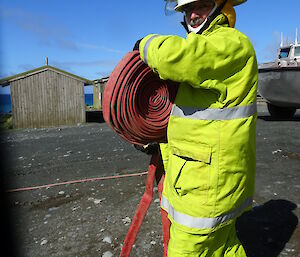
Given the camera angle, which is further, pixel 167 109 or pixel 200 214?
pixel 167 109

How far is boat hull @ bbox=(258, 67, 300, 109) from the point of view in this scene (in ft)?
32.9

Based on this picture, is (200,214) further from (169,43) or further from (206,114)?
(169,43)

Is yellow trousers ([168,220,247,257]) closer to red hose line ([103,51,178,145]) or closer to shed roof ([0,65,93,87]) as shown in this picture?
red hose line ([103,51,178,145])

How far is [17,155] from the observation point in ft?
24.2

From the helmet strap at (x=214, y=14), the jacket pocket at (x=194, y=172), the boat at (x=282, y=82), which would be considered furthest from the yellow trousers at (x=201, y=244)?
the boat at (x=282, y=82)

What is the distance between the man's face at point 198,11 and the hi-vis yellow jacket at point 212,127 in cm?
11

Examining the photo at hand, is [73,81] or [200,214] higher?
[73,81]

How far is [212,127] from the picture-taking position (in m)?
1.66

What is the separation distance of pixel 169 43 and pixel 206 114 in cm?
47

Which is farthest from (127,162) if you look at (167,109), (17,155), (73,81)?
(73,81)

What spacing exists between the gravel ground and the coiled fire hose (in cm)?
126

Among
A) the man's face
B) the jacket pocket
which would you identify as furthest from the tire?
the jacket pocket

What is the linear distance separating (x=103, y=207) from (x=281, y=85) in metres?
8.84

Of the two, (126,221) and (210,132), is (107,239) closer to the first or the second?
(126,221)
